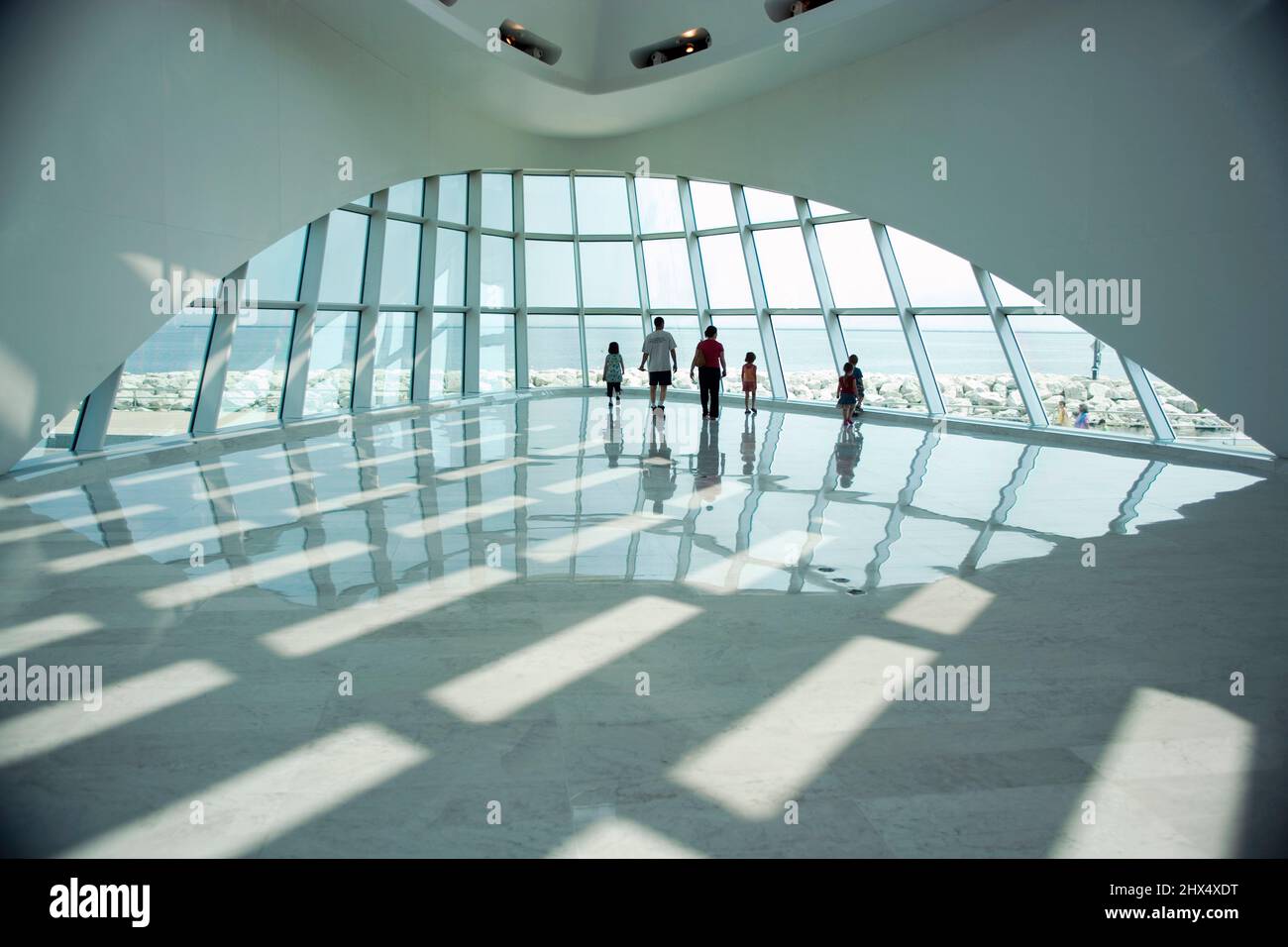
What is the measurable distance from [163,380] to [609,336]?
14.5 meters

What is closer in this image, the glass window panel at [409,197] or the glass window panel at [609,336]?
the glass window panel at [409,197]

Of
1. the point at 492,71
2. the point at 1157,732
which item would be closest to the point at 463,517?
the point at 1157,732

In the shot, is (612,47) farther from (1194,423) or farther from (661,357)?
(1194,423)

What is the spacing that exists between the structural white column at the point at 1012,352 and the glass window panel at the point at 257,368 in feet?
40.2

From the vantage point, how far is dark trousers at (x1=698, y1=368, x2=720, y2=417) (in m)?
17.7

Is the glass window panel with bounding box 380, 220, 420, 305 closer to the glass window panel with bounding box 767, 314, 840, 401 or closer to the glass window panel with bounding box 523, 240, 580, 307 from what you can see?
the glass window panel with bounding box 523, 240, 580, 307

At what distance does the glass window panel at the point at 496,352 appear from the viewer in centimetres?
2378

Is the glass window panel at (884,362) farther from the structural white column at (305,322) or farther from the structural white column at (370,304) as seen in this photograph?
the structural white column at (305,322)

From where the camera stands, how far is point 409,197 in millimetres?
19656

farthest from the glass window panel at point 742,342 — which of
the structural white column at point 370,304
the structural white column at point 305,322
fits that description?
the structural white column at point 305,322

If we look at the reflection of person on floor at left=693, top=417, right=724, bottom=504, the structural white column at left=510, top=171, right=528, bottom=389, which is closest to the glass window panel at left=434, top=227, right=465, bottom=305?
the structural white column at left=510, top=171, right=528, bottom=389
